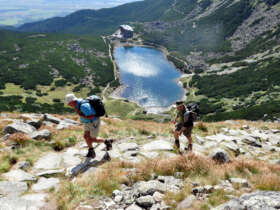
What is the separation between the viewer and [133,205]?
5754 millimetres

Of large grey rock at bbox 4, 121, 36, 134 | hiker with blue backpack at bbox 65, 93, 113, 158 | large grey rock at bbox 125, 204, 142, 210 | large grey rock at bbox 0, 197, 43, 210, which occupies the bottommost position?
large grey rock at bbox 0, 197, 43, 210

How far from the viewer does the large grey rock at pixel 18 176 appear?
25.0 ft

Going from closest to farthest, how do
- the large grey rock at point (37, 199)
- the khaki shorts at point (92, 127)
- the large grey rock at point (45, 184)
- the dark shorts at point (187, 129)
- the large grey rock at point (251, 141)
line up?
the large grey rock at point (37, 199)
the large grey rock at point (45, 184)
the khaki shorts at point (92, 127)
the dark shorts at point (187, 129)
the large grey rock at point (251, 141)

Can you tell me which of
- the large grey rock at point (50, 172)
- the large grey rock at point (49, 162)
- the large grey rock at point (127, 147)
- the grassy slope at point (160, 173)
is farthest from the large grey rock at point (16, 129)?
the large grey rock at point (127, 147)

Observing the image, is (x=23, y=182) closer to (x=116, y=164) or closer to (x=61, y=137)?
(x=116, y=164)

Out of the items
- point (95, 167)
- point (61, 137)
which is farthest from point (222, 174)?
point (61, 137)

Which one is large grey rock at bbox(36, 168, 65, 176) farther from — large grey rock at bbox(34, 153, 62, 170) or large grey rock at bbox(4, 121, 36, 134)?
large grey rock at bbox(4, 121, 36, 134)

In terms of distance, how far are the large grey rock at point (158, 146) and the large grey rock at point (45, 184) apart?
465cm

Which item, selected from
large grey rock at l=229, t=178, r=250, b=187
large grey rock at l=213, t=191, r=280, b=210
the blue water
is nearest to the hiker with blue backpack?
large grey rock at l=229, t=178, r=250, b=187

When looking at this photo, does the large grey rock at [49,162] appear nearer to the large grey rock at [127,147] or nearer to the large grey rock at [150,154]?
the large grey rock at [127,147]

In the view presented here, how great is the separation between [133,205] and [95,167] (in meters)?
3.11

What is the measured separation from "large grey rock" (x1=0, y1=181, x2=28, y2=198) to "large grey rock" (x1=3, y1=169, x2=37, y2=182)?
1.12 ft

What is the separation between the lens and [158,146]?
11.0 m

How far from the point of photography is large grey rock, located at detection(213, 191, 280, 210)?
470 cm
